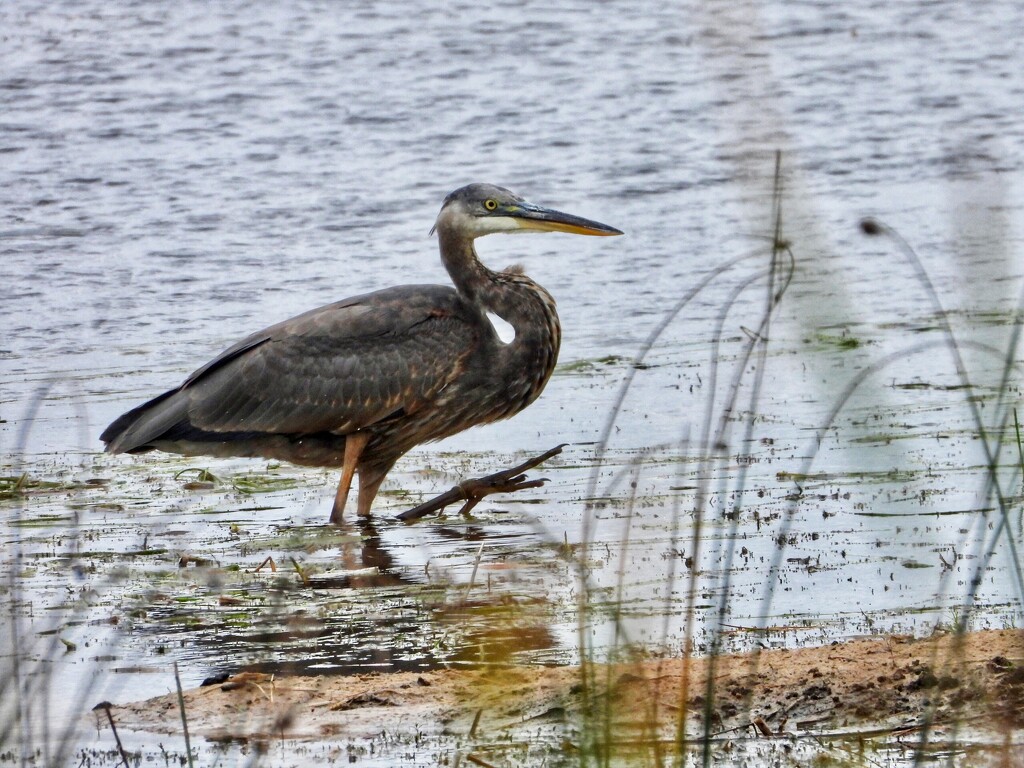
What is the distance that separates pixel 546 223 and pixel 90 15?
51.0 feet

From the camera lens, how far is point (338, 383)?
808cm

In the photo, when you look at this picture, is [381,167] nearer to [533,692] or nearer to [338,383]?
[338,383]

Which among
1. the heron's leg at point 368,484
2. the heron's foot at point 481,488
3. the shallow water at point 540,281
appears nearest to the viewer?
the shallow water at point 540,281

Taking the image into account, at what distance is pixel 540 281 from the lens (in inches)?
514

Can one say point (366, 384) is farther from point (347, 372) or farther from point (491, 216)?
point (491, 216)

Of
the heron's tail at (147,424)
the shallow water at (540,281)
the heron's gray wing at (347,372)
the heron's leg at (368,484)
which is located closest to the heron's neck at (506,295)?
the heron's gray wing at (347,372)

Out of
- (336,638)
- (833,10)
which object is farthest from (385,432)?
(833,10)

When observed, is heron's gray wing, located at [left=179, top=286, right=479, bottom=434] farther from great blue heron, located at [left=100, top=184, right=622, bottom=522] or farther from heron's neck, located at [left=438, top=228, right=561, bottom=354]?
heron's neck, located at [left=438, top=228, right=561, bottom=354]

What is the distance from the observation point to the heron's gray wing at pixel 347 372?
799 cm

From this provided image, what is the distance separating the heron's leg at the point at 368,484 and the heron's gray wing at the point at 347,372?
0.30 meters

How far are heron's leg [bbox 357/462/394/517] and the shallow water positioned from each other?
0.10 metres

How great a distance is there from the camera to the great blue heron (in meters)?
8.01

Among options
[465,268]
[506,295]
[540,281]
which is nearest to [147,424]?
[465,268]

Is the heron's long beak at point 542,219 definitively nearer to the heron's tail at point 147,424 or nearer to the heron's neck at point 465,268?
the heron's neck at point 465,268
